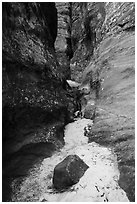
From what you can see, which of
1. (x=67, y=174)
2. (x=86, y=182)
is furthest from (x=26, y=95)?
(x=86, y=182)

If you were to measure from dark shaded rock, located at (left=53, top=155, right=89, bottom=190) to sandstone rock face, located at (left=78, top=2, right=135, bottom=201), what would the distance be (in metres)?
1.19

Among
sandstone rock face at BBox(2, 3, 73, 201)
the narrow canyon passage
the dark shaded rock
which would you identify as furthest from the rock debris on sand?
sandstone rock face at BBox(2, 3, 73, 201)

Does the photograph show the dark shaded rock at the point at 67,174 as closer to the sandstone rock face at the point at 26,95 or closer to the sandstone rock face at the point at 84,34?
the sandstone rock face at the point at 26,95

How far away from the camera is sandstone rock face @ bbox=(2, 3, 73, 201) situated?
7215 mm

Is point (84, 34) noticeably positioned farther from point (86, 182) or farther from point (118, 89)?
point (86, 182)

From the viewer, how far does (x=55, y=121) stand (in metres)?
9.16

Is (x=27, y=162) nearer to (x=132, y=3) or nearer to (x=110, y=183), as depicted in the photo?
(x=110, y=183)

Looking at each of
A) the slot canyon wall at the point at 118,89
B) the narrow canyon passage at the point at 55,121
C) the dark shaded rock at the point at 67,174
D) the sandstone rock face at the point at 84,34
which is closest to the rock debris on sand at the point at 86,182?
the narrow canyon passage at the point at 55,121

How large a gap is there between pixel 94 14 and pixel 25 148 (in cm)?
1358

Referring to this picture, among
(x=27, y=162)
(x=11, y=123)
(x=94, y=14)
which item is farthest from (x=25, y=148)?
(x=94, y=14)

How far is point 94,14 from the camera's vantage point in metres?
17.7

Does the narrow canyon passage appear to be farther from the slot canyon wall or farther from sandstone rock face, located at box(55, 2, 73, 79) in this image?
sandstone rock face, located at box(55, 2, 73, 79)

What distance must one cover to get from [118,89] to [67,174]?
4159 mm

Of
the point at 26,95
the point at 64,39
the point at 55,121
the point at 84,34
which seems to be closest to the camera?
the point at 26,95
